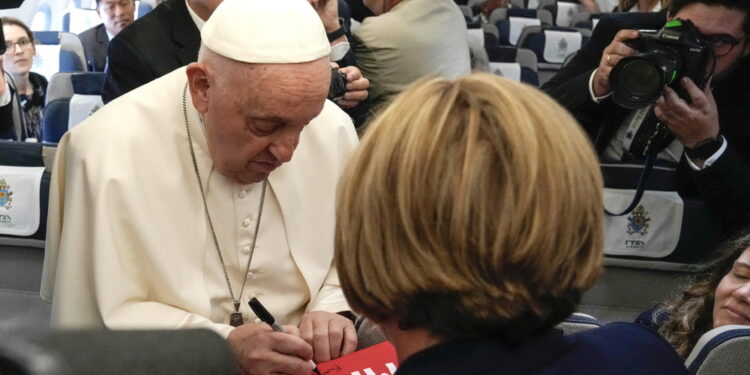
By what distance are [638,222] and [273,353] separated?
62.0 inches

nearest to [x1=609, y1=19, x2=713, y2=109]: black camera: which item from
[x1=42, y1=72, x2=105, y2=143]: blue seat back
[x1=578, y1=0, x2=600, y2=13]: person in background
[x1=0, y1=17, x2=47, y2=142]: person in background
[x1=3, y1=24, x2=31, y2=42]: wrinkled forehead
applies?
[x1=42, y1=72, x2=105, y2=143]: blue seat back

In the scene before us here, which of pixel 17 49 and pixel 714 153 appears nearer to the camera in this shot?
pixel 714 153

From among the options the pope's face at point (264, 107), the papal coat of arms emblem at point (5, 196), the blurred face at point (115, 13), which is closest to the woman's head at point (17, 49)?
the blurred face at point (115, 13)

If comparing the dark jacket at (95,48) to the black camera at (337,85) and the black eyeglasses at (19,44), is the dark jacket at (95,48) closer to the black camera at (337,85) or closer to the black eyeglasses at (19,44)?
the black eyeglasses at (19,44)

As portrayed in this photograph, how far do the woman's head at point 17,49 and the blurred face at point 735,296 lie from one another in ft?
15.5

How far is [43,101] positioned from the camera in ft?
19.0

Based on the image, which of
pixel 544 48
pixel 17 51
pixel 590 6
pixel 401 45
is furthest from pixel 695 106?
pixel 590 6

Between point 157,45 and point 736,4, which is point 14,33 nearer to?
point 157,45

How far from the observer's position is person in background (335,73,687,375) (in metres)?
1.04

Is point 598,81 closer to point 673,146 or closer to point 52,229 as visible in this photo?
point 673,146

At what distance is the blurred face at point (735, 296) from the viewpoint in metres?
2.13

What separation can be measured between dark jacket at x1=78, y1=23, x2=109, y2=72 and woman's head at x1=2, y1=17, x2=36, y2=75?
1266 millimetres

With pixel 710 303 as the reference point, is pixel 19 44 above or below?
below

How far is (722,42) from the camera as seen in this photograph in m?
2.62
